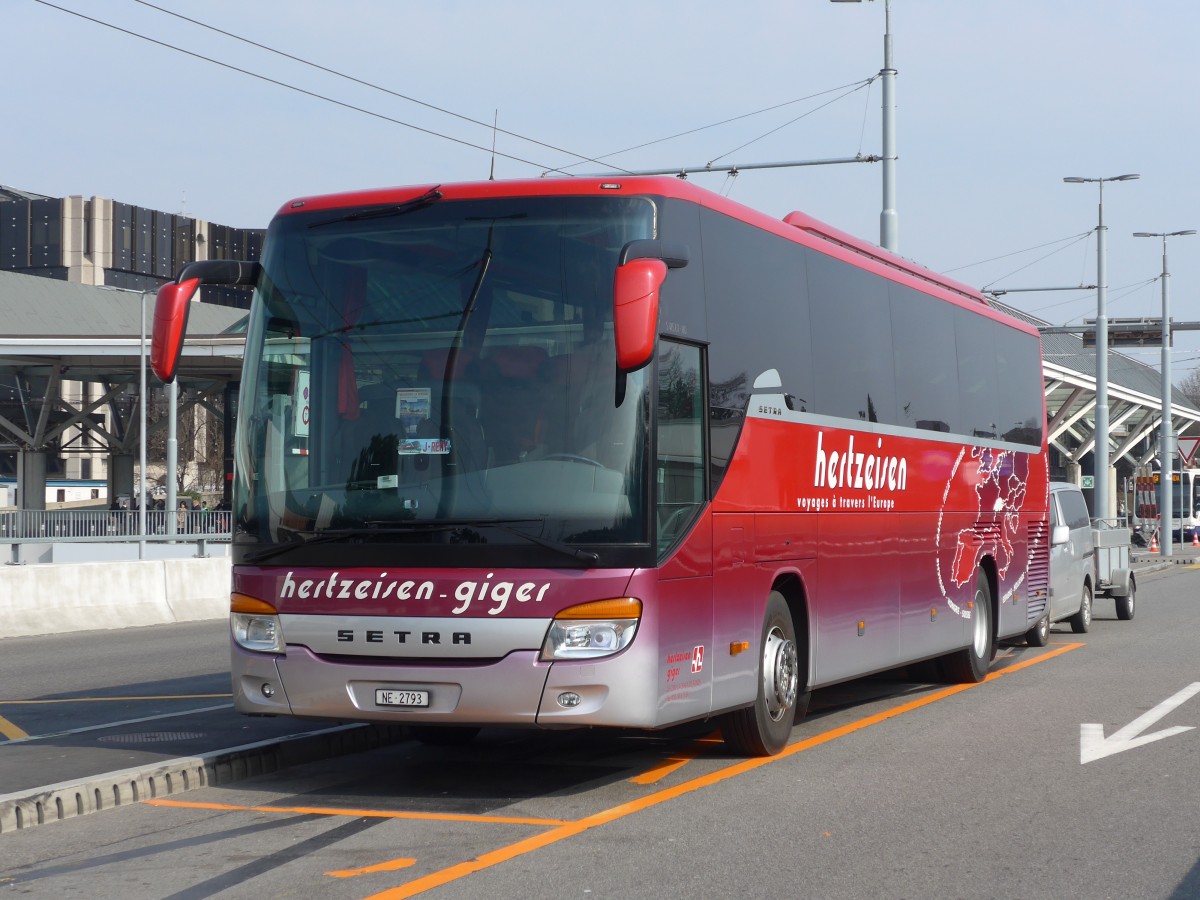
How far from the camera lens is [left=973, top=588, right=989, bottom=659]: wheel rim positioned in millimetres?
14398

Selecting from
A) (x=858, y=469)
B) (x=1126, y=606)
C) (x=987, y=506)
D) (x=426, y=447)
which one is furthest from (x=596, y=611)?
(x=1126, y=606)

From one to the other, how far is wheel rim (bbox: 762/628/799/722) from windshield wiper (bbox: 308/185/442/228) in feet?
11.1

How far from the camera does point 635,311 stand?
7.19 metres

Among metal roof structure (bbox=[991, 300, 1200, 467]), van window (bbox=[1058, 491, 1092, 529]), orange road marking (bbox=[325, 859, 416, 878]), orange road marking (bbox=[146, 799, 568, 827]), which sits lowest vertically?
orange road marking (bbox=[146, 799, 568, 827])

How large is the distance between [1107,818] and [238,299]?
8949cm

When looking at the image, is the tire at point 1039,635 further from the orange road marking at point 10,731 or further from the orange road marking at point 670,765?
the orange road marking at point 10,731

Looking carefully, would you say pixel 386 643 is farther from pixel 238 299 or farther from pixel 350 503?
pixel 238 299

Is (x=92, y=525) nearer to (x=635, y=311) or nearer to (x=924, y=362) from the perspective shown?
(x=924, y=362)

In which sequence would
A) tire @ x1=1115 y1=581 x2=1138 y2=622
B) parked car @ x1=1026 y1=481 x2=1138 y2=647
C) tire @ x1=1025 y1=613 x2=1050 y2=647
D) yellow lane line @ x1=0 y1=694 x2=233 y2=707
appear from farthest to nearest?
tire @ x1=1115 y1=581 x2=1138 y2=622
parked car @ x1=1026 y1=481 x2=1138 y2=647
tire @ x1=1025 y1=613 x2=1050 y2=647
yellow lane line @ x1=0 y1=694 x2=233 y2=707

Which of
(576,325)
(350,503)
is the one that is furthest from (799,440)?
(350,503)

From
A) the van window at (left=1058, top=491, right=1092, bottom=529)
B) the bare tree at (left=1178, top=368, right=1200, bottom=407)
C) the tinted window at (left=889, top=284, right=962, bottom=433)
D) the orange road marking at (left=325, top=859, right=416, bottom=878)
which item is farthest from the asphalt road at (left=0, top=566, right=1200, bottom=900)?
the bare tree at (left=1178, top=368, right=1200, bottom=407)

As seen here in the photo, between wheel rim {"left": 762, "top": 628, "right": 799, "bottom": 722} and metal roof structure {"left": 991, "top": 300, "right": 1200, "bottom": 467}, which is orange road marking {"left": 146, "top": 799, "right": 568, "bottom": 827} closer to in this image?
wheel rim {"left": 762, "top": 628, "right": 799, "bottom": 722}

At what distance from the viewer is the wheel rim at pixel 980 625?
14398 millimetres

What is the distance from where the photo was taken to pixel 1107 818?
7648 millimetres
